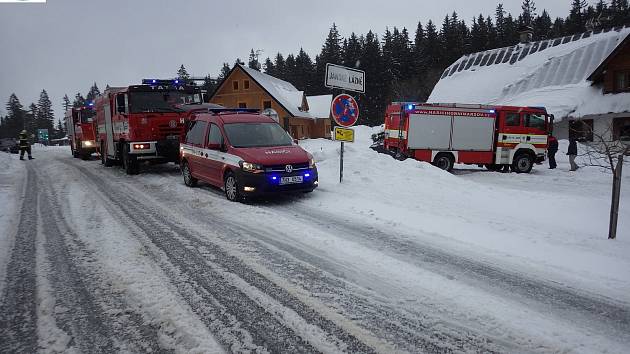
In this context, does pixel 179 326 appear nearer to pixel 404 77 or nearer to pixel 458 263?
pixel 458 263

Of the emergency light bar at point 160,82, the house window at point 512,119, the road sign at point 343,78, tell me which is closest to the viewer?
the road sign at point 343,78

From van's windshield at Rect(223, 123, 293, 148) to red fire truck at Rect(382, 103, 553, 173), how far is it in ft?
25.7

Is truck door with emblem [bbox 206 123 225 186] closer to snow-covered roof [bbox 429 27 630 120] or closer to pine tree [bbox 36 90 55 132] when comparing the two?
snow-covered roof [bbox 429 27 630 120]

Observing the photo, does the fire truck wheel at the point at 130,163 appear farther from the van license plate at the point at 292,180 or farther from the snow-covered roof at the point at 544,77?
the snow-covered roof at the point at 544,77

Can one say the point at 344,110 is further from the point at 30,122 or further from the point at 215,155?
the point at 30,122

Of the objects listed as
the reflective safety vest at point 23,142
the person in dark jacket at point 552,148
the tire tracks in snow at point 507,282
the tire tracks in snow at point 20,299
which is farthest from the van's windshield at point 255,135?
the reflective safety vest at point 23,142

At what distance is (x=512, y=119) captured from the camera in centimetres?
1627

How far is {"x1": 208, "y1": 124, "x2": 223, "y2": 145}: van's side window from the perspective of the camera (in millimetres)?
8950

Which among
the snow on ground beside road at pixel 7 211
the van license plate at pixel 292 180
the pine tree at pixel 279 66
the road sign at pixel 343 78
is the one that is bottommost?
the snow on ground beside road at pixel 7 211

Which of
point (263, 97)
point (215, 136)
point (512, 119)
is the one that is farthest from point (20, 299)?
point (263, 97)

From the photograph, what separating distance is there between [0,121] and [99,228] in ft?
423

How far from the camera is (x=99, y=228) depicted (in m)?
6.21

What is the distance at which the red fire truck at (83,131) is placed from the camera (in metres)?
21.7

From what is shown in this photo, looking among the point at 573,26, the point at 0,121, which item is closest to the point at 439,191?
the point at 573,26
